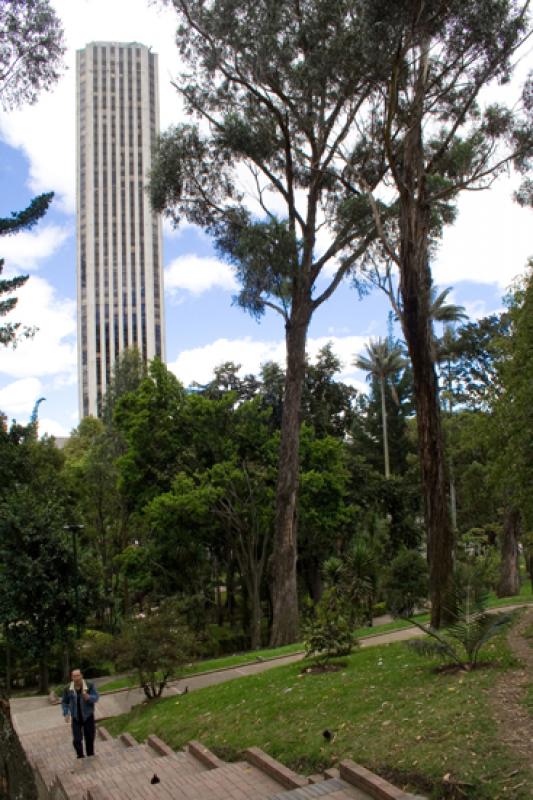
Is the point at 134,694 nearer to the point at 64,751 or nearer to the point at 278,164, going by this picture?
the point at 64,751

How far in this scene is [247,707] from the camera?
9.88 m

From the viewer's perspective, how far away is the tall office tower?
4087 inches

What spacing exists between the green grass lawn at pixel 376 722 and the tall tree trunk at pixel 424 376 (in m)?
1.73

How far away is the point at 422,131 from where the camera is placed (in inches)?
567

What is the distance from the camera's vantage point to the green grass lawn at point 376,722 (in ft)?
18.1

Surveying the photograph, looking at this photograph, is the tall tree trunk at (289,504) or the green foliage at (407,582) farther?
the green foliage at (407,582)

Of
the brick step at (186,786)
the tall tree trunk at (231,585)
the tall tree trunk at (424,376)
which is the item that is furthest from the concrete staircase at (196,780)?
the tall tree trunk at (231,585)

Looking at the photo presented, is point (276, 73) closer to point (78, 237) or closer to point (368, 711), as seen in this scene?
point (368, 711)

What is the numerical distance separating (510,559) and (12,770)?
73.2 feet

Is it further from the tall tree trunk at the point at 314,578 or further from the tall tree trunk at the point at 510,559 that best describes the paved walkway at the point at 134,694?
the tall tree trunk at the point at 314,578

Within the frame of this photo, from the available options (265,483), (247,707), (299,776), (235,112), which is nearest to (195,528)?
(265,483)

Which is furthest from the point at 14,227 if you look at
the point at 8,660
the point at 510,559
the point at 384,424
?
the point at 384,424

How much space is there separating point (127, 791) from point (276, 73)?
18.2 metres

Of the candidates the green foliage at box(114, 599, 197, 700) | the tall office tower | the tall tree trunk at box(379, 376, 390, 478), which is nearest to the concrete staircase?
the green foliage at box(114, 599, 197, 700)
